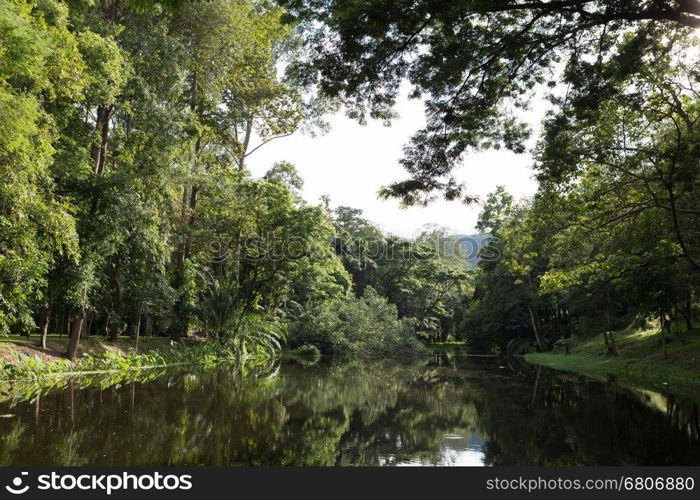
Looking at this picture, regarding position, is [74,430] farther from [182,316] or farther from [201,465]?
[182,316]

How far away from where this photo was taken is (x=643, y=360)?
2034 centimetres

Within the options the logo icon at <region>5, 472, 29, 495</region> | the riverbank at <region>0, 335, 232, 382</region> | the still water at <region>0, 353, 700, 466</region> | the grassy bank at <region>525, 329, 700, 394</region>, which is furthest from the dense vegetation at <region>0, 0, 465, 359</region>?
the grassy bank at <region>525, 329, 700, 394</region>

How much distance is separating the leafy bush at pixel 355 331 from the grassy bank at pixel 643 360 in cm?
948

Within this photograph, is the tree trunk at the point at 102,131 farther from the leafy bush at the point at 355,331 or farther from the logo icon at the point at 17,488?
the leafy bush at the point at 355,331

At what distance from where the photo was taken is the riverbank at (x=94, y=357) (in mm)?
13086

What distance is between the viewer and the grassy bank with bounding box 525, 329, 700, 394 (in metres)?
16.2

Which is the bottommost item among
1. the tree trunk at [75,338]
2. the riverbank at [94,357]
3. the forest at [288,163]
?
the riverbank at [94,357]

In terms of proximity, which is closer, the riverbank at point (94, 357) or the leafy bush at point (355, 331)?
the riverbank at point (94, 357)

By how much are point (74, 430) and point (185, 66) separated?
47.8 feet

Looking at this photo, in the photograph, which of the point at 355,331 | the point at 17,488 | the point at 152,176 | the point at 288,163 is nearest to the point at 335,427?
the point at 17,488

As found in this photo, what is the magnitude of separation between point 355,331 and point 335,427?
1062 inches

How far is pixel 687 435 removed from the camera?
7.33 m

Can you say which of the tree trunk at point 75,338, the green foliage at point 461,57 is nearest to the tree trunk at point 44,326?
the tree trunk at point 75,338

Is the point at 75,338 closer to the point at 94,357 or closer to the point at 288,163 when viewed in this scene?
the point at 94,357
